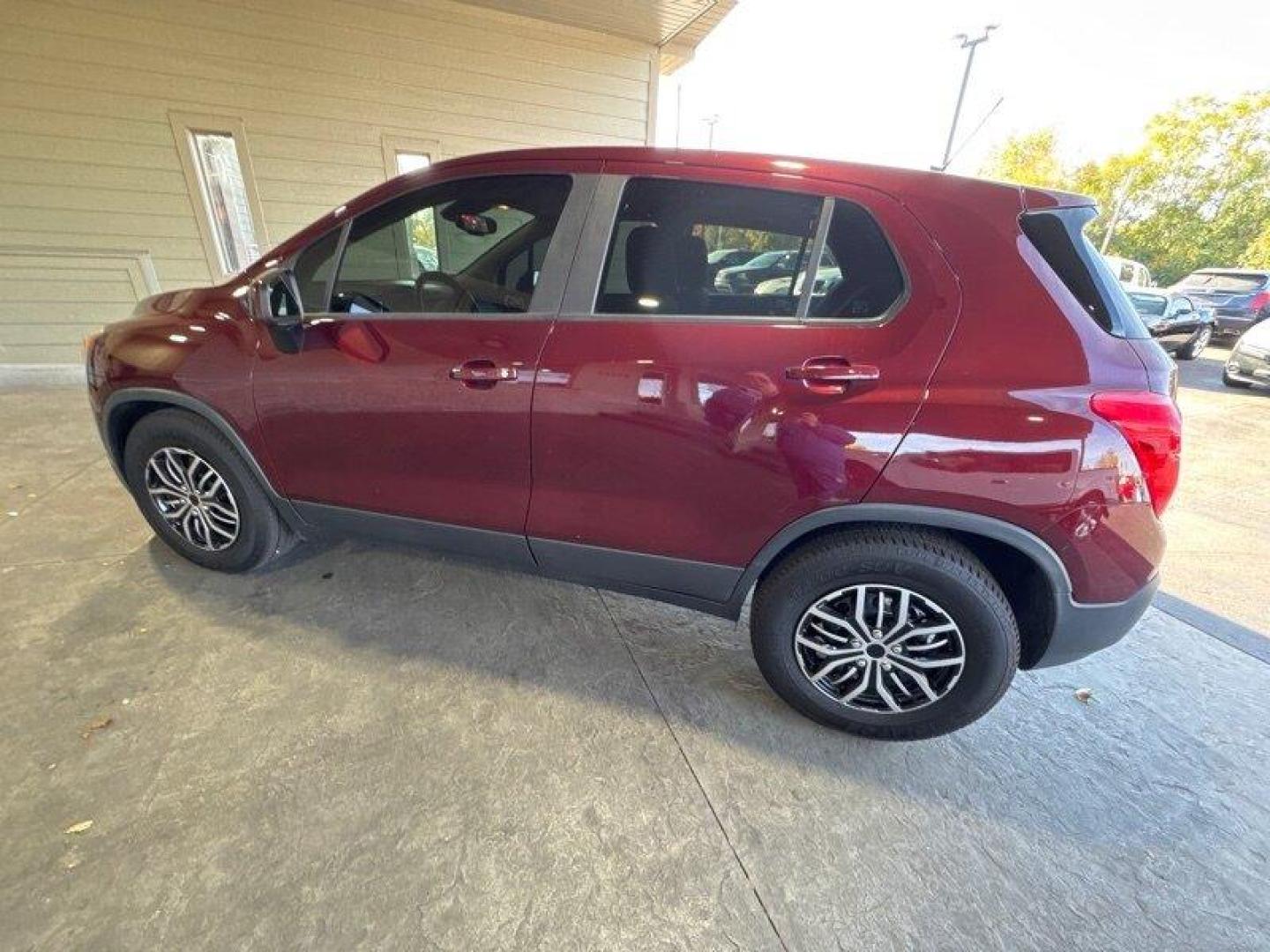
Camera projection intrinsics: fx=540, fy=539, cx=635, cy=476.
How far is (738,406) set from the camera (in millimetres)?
1637

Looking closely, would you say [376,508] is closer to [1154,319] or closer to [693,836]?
[693,836]

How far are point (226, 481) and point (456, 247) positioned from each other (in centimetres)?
149

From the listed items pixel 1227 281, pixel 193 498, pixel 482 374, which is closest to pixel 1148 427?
pixel 482 374

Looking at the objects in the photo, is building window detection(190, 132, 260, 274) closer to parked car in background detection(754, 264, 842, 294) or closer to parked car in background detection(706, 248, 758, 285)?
parked car in background detection(706, 248, 758, 285)

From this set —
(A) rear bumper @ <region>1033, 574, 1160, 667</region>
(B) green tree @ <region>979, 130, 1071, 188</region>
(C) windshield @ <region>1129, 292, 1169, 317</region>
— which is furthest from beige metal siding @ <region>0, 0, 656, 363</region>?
(B) green tree @ <region>979, 130, 1071, 188</region>

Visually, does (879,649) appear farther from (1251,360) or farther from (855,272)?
(1251,360)

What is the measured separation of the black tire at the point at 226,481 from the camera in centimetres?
234

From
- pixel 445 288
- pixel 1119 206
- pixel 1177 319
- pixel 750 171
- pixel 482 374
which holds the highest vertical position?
pixel 1119 206

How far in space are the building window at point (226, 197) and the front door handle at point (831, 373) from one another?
19.5 feet

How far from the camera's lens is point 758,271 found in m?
1.79

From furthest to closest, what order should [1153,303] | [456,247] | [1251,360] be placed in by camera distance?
[1153,303]
[1251,360]
[456,247]

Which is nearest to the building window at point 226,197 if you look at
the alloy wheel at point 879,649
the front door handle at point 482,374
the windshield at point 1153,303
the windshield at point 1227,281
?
the front door handle at point 482,374

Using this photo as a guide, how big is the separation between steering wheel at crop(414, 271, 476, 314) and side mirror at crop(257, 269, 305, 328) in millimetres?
441

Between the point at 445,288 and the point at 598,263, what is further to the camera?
the point at 445,288
